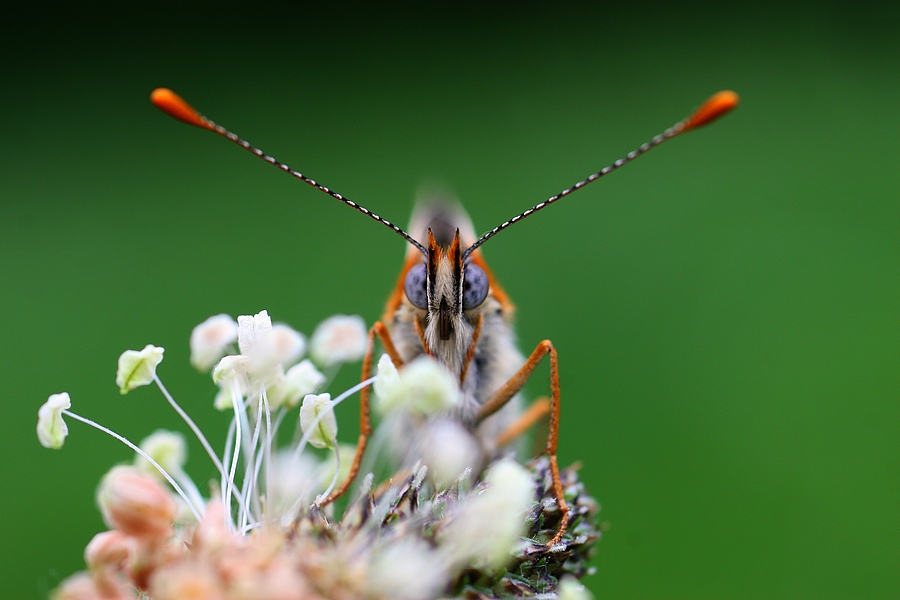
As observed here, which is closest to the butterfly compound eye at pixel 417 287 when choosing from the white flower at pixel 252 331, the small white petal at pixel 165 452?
the white flower at pixel 252 331

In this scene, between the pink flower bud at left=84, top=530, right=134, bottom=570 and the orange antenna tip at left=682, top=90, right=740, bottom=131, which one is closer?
the pink flower bud at left=84, top=530, right=134, bottom=570

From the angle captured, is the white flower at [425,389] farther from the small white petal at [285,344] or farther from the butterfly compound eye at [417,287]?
the butterfly compound eye at [417,287]

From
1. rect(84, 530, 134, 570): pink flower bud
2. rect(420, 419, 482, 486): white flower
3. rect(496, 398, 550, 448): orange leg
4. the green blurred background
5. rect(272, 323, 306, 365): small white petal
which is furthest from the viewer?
the green blurred background

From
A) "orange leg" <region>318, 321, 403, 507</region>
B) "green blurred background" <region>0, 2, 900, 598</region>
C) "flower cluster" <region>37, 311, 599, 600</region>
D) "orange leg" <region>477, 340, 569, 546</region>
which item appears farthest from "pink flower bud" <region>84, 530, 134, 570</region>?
"green blurred background" <region>0, 2, 900, 598</region>

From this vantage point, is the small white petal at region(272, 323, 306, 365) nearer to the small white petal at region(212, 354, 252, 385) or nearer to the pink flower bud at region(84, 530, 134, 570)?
the small white petal at region(212, 354, 252, 385)

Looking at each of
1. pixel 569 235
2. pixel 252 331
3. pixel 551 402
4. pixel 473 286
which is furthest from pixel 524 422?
pixel 569 235

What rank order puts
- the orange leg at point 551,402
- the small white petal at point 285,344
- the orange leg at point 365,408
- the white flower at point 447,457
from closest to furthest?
the white flower at point 447,457
the small white petal at point 285,344
the orange leg at point 551,402
the orange leg at point 365,408

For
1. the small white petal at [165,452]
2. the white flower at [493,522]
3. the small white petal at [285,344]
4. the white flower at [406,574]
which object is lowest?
the white flower at [406,574]

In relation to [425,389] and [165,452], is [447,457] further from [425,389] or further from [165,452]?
[165,452]

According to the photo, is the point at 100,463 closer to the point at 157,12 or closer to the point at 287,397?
the point at 287,397
